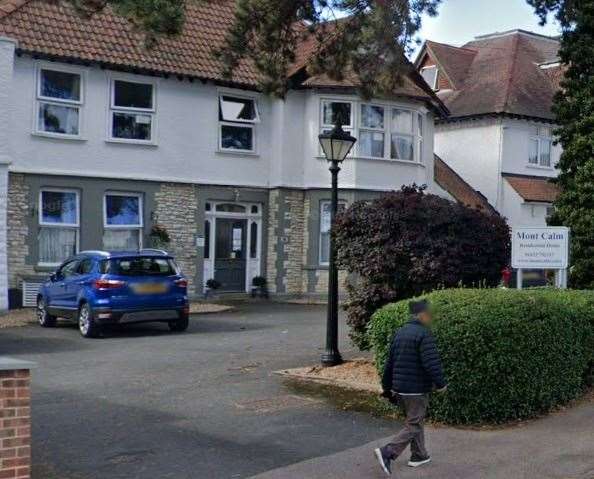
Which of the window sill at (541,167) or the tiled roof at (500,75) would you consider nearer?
the tiled roof at (500,75)

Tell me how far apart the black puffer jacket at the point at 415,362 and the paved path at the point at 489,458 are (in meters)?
0.74

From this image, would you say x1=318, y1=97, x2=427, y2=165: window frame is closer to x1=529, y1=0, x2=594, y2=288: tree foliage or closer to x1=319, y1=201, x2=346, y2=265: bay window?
x1=319, y1=201, x2=346, y2=265: bay window

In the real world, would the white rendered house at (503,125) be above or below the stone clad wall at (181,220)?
above

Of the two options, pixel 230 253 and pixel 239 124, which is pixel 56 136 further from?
pixel 230 253

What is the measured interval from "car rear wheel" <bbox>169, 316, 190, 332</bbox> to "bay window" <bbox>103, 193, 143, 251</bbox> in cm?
575

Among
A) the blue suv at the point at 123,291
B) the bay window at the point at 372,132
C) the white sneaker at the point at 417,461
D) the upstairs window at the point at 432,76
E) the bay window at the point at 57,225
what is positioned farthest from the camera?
the upstairs window at the point at 432,76

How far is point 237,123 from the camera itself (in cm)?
2397

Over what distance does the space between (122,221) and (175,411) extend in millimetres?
13302

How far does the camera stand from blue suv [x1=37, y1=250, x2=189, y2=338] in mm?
15625

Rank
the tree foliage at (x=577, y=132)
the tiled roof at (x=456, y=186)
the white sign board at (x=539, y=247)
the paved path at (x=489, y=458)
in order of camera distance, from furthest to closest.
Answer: the tiled roof at (x=456, y=186)
the tree foliage at (x=577, y=132)
the white sign board at (x=539, y=247)
the paved path at (x=489, y=458)

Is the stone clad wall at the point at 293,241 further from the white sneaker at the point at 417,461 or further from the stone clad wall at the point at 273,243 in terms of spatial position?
the white sneaker at the point at 417,461

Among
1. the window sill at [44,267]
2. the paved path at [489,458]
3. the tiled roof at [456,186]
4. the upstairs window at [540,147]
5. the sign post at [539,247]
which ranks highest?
A: the upstairs window at [540,147]

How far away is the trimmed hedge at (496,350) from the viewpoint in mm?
8703

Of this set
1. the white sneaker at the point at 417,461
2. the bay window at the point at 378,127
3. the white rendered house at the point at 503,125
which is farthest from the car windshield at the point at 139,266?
the white rendered house at the point at 503,125
